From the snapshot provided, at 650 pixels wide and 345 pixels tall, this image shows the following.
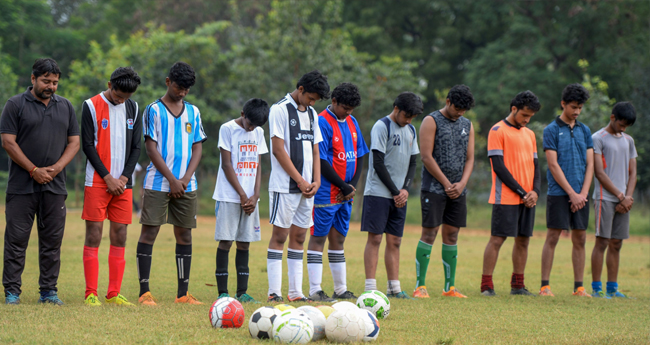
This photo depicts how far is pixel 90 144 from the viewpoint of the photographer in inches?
251

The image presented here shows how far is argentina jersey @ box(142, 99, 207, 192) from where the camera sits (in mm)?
6609

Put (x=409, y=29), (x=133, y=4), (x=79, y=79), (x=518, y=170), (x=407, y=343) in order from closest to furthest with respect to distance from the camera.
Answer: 1. (x=407, y=343)
2. (x=518, y=170)
3. (x=79, y=79)
4. (x=409, y=29)
5. (x=133, y=4)

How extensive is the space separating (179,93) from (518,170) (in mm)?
→ 4520

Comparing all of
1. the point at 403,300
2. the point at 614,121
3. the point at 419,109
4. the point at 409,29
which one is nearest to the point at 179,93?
the point at 419,109

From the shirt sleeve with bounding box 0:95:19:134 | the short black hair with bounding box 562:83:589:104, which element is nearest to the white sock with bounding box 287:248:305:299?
the shirt sleeve with bounding box 0:95:19:134

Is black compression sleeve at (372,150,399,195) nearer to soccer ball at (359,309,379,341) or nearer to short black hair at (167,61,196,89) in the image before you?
short black hair at (167,61,196,89)

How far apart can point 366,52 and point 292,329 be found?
3238 centimetres

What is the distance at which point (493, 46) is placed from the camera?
34.7m

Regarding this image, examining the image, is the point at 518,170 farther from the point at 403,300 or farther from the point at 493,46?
the point at 493,46

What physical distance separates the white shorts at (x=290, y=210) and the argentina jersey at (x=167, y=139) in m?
0.91

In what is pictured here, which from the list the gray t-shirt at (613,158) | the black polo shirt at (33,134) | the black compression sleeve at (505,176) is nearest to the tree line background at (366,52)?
the gray t-shirt at (613,158)

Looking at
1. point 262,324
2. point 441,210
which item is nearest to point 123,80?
point 262,324

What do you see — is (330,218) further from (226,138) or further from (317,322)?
(317,322)

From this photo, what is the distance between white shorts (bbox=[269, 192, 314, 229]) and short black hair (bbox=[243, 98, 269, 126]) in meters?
0.83
